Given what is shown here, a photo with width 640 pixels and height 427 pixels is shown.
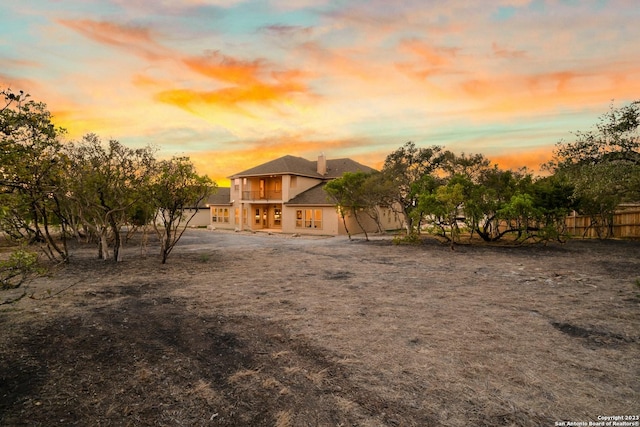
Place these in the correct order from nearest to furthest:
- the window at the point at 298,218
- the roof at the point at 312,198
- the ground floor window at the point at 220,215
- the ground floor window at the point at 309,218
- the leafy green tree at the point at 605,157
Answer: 1. the leafy green tree at the point at 605,157
2. the roof at the point at 312,198
3. the ground floor window at the point at 309,218
4. the window at the point at 298,218
5. the ground floor window at the point at 220,215

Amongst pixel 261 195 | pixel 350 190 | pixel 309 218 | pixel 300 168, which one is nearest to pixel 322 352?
pixel 350 190

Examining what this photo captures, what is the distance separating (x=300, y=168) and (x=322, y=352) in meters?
32.0

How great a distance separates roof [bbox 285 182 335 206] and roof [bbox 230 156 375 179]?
2.28 meters

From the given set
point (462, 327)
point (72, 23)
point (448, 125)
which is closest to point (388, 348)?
point (462, 327)

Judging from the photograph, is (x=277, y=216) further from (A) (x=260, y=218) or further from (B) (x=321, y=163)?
(B) (x=321, y=163)

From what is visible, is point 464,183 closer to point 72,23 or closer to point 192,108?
point 192,108

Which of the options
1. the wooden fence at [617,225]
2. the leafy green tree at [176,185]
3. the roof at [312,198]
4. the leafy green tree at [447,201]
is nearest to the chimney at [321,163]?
the roof at [312,198]

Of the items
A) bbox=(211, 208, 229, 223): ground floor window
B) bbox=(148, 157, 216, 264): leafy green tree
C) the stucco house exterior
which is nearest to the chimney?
the stucco house exterior

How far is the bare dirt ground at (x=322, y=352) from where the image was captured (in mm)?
3746

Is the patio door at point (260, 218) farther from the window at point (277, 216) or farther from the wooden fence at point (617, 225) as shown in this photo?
the wooden fence at point (617, 225)

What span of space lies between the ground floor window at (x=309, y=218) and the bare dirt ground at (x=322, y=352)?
67.2ft

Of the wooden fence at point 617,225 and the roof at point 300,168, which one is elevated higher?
the roof at point 300,168

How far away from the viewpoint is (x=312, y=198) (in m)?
32.3

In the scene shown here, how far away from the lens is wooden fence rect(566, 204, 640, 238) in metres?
23.1
